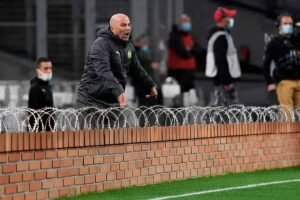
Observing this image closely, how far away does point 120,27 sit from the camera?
1225cm

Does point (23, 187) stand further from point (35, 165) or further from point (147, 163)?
point (147, 163)

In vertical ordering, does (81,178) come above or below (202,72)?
below

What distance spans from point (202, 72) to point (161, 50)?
31.5 inches

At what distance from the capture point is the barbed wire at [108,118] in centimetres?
1104

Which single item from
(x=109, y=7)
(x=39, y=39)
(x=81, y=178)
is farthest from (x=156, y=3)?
(x=81, y=178)

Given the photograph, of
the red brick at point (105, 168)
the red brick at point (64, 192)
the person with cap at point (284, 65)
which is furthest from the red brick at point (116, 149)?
the person with cap at point (284, 65)

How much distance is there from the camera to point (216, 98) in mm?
18734

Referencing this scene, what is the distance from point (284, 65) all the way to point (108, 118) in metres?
5.28

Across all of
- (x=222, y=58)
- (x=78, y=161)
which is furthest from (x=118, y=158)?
(x=222, y=58)

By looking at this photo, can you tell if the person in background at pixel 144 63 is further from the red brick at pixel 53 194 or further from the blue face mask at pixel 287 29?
the red brick at pixel 53 194

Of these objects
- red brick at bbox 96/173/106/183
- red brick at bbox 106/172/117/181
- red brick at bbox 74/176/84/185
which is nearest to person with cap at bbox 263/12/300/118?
red brick at bbox 106/172/117/181

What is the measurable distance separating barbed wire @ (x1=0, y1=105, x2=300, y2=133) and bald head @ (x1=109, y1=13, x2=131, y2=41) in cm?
77

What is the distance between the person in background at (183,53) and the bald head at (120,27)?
687 cm

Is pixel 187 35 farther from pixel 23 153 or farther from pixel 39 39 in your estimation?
pixel 23 153
